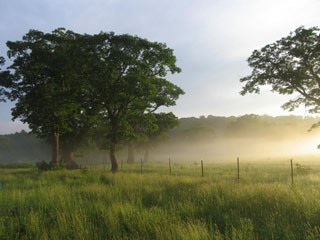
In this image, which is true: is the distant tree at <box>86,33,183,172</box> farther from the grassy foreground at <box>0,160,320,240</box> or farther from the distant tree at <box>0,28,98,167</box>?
the grassy foreground at <box>0,160,320,240</box>

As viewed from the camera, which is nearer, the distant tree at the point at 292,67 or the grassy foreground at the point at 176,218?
the grassy foreground at the point at 176,218

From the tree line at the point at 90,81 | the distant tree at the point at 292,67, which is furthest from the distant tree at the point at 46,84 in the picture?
the distant tree at the point at 292,67

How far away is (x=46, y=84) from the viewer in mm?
36250

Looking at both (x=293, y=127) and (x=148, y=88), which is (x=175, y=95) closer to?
(x=148, y=88)

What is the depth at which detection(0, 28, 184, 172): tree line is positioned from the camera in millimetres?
30078

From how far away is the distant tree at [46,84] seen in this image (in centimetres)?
3288

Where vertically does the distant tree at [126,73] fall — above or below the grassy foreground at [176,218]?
above

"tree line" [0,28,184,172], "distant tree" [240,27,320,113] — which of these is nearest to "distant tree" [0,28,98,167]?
"tree line" [0,28,184,172]

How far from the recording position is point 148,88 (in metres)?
29.3

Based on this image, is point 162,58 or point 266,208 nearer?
point 266,208

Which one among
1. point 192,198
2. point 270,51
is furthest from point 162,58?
point 192,198

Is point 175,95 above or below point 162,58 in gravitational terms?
below

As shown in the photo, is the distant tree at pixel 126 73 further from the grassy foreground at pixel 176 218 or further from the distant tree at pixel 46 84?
the grassy foreground at pixel 176 218

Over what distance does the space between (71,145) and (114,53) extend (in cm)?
2222
